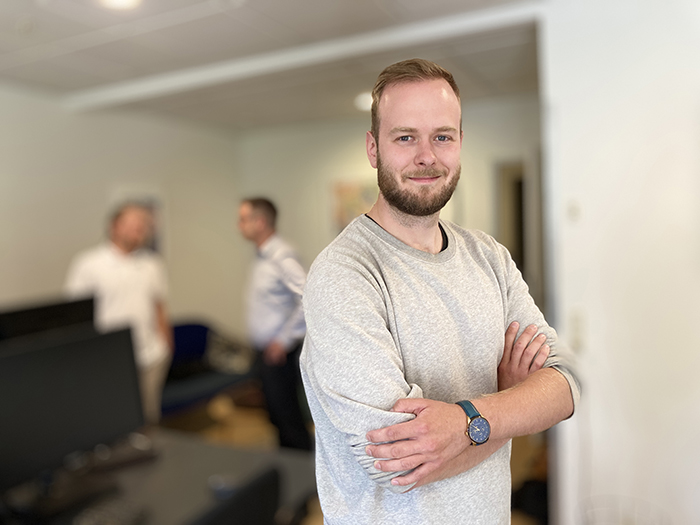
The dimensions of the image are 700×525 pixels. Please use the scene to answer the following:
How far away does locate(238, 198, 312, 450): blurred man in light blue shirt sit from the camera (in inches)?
14.2

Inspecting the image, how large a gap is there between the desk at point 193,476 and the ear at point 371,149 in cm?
110

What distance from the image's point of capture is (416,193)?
295 millimetres

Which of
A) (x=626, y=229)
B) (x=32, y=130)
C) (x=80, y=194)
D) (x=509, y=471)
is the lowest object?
(x=509, y=471)

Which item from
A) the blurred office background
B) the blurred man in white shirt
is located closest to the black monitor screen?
the blurred office background

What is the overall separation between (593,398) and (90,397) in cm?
164

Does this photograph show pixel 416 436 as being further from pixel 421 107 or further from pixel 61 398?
pixel 61 398

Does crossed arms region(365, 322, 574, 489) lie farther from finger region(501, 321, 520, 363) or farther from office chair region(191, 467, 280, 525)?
office chair region(191, 467, 280, 525)

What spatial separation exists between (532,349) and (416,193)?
0.41ft

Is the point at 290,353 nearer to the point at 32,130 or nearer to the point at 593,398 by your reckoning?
the point at 593,398

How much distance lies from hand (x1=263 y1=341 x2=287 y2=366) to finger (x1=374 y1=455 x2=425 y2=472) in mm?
123

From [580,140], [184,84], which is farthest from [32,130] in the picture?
[580,140]

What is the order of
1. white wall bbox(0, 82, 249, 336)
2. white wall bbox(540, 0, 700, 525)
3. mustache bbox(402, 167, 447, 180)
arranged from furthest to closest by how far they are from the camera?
white wall bbox(0, 82, 249, 336) < white wall bbox(540, 0, 700, 525) < mustache bbox(402, 167, 447, 180)

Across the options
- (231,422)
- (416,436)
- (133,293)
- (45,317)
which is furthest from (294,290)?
(231,422)

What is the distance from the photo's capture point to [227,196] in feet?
1.57
